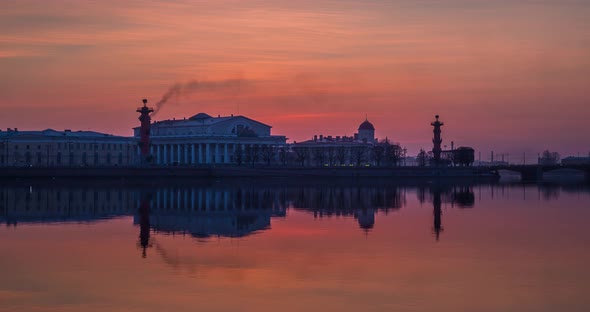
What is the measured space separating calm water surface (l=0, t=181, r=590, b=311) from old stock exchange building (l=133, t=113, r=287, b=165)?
76.1 meters

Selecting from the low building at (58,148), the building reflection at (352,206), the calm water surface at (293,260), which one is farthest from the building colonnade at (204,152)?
the calm water surface at (293,260)

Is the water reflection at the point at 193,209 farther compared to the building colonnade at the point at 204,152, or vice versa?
the building colonnade at the point at 204,152

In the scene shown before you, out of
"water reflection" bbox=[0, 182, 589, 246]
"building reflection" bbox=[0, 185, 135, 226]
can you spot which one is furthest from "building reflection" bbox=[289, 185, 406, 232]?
"building reflection" bbox=[0, 185, 135, 226]

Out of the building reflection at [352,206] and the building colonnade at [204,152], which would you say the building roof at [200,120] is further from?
the building reflection at [352,206]

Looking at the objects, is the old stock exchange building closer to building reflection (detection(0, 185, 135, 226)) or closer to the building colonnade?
the building colonnade

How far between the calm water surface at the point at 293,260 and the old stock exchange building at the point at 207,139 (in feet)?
250

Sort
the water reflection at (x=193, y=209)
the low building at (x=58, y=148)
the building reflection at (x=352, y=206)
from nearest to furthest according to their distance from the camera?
the water reflection at (x=193, y=209)
the building reflection at (x=352, y=206)
the low building at (x=58, y=148)

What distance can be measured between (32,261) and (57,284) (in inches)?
156

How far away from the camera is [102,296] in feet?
61.6

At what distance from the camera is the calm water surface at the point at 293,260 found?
1844cm

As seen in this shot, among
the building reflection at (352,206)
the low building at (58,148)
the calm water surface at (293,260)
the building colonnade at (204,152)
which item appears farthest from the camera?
the building colonnade at (204,152)

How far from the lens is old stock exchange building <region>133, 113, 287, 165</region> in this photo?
119 metres

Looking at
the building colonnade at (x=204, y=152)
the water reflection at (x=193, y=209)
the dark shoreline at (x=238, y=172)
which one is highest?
the building colonnade at (x=204, y=152)

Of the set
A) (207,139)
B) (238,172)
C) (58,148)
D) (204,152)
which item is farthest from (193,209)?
(58,148)
